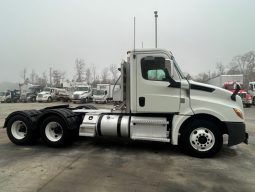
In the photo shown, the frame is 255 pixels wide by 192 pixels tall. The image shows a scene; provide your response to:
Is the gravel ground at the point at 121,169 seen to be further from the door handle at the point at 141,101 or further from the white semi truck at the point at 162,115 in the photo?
the door handle at the point at 141,101

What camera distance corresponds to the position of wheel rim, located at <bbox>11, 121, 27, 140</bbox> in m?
7.84

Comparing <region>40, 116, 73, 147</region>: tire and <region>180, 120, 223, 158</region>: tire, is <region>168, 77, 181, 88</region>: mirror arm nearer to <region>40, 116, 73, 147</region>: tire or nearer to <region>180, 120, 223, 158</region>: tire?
<region>180, 120, 223, 158</region>: tire

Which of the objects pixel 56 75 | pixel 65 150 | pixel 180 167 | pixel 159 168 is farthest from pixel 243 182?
pixel 56 75

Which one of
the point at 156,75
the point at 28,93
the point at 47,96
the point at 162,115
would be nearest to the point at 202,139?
the point at 162,115

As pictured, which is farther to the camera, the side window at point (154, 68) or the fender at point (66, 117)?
the fender at point (66, 117)

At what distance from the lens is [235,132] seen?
6508 mm

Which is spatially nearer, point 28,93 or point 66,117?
point 66,117

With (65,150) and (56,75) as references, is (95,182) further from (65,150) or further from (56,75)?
(56,75)

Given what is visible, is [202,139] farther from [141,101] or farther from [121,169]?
[121,169]

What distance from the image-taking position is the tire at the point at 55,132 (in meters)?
7.29

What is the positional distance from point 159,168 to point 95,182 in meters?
1.57

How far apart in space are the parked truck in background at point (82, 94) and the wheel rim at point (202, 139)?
3082cm

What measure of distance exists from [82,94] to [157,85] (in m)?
31.2

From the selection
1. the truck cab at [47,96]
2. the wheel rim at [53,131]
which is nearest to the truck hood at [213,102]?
the wheel rim at [53,131]
